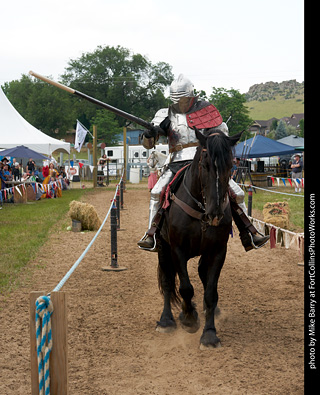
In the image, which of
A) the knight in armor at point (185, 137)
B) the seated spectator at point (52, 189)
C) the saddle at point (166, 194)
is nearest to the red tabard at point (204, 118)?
the knight in armor at point (185, 137)

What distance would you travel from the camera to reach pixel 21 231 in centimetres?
1403

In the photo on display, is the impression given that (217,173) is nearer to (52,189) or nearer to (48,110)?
(52,189)

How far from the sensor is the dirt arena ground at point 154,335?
4.65 m

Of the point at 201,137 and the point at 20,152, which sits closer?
the point at 201,137

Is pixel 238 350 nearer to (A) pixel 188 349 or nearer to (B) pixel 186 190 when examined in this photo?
(A) pixel 188 349

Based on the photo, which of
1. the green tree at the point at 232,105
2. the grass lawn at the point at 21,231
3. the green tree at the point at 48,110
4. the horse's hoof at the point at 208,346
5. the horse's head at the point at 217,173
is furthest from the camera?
the green tree at the point at 48,110

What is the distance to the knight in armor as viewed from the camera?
20.4 feet

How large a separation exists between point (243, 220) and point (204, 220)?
A: 944 millimetres

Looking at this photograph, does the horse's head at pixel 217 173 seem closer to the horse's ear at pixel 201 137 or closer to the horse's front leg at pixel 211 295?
the horse's ear at pixel 201 137

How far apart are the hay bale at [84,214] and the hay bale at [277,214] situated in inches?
186

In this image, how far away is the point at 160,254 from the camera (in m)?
6.51

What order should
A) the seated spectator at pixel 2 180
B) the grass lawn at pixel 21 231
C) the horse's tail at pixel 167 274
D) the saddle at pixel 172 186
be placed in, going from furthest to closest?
the seated spectator at pixel 2 180
the grass lawn at pixel 21 231
the horse's tail at pixel 167 274
the saddle at pixel 172 186

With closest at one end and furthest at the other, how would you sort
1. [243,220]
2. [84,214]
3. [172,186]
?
1. [172,186]
2. [243,220]
3. [84,214]

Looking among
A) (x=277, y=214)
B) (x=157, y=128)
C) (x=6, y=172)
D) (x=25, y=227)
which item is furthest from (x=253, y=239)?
(x=6, y=172)
